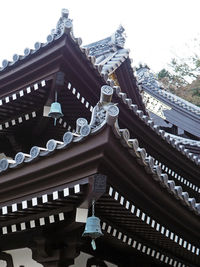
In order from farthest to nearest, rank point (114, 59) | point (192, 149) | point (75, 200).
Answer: point (192, 149) < point (114, 59) < point (75, 200)

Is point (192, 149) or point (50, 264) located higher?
point (192, 149)

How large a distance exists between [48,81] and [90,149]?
109 inches

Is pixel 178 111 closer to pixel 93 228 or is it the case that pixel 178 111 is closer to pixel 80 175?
pixel 80 175

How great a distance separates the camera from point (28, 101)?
6.88m

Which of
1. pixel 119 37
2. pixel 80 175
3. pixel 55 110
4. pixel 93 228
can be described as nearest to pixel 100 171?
pixel 80 175

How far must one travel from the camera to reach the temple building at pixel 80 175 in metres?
4.20

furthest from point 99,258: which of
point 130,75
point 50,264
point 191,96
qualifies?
point 191,96

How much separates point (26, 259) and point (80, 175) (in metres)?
2.16

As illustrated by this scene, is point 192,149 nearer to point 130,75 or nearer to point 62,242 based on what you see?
point 130,75

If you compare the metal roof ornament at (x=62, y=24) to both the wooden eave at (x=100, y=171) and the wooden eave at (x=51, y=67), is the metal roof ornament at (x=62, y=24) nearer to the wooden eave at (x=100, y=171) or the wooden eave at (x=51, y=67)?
the wooden eave at (x=51, y=67)

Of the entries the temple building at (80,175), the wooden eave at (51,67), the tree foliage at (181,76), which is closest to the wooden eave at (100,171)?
the temple building at (80,175)

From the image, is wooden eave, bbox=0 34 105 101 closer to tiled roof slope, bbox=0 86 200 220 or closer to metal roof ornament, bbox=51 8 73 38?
metal roof ornament, bbox=51 8 73 38

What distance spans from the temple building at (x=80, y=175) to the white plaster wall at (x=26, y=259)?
13 mm

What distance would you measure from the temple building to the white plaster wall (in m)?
0.01
